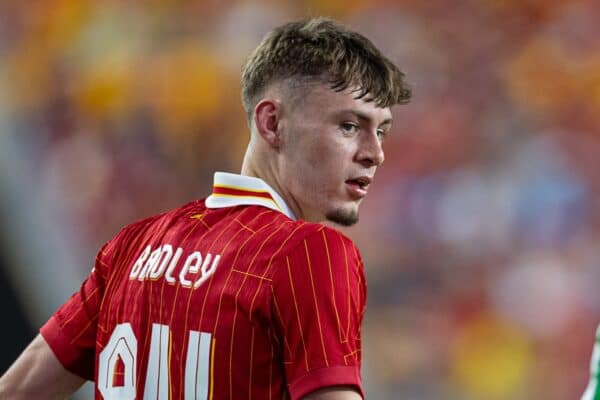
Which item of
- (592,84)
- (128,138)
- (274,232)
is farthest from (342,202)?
(128,138)

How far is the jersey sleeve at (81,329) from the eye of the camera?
1785 mm

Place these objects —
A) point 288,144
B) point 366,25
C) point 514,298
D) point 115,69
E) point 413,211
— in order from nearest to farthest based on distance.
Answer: point 288,144
point 514,298
point 413,211
point 366,25
point 115,69

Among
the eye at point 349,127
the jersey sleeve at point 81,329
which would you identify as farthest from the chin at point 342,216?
the jersey sleeve at point 81,329

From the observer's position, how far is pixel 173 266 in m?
1.60

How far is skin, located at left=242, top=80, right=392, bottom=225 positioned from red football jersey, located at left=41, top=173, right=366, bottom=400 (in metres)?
0.05

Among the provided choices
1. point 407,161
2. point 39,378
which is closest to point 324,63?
point 39,378

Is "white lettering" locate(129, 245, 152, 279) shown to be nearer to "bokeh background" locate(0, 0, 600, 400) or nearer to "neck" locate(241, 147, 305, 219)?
"neck" locate(241, 147, 305, 219)

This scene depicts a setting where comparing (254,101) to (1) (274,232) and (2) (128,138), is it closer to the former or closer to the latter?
(1) (274,232)

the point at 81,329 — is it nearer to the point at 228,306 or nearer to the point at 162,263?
the point at 162,263

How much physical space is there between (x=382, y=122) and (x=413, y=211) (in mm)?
2398

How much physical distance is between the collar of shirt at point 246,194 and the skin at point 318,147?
30mm

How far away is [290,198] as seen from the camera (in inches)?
66.8

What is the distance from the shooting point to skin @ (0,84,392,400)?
64.3 inches

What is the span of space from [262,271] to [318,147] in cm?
29
